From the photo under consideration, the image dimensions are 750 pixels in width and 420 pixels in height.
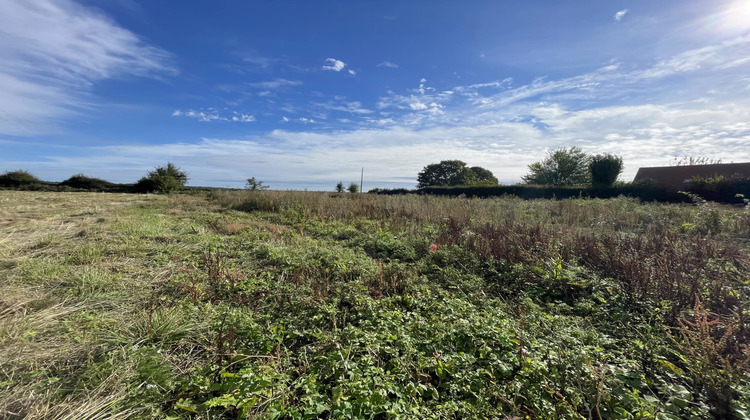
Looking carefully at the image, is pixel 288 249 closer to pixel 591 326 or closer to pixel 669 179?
pixel 591 326

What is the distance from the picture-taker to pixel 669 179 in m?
22.0

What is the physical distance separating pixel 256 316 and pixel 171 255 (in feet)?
9.31

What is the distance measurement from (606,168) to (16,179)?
44.4m

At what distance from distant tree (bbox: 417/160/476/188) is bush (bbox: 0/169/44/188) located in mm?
38672

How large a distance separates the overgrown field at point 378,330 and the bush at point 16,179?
2434 centimetres

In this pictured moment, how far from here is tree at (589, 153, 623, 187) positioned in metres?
20.3

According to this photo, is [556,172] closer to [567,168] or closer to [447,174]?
[567,168]

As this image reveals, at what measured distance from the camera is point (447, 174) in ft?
136

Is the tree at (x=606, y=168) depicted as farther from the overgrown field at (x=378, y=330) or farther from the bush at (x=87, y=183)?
the bush at (x=87, y=183)

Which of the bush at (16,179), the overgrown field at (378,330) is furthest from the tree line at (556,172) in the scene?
the bush at (16,179)

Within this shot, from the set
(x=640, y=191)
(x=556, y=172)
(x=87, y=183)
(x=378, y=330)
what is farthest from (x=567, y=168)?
(x=87, y=183)

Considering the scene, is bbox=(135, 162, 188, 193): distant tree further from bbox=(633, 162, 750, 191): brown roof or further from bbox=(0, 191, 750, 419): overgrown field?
bbox=(633, 162, 750, 191): brown roof

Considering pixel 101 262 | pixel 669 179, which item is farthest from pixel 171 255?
pixel 669 179

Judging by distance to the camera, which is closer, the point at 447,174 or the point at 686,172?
the point at 686,172
